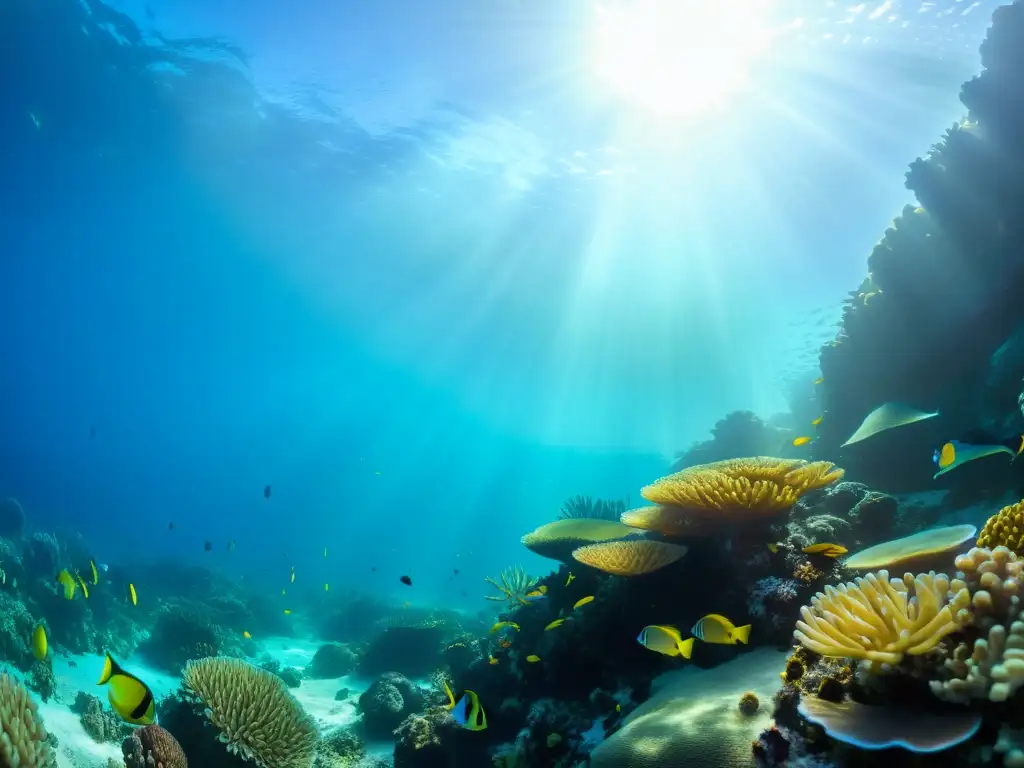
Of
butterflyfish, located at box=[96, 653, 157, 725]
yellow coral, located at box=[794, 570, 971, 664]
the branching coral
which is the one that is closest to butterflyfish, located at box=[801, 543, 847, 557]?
yellow coral, located at box=[794, 570, 971, 664]

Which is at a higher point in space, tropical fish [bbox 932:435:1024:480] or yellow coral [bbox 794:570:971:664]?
tropical fish [bbox 932:435:1024:480]

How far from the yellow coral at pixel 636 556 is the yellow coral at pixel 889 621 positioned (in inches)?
85.1

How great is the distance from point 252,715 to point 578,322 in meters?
42.3

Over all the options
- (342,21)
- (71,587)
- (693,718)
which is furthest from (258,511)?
(693,718)

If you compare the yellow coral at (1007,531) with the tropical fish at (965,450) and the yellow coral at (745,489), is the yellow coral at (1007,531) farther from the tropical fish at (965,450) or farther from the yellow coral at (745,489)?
the yellow coral at (745,489)

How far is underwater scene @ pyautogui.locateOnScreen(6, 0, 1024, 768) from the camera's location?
3846 millimetres

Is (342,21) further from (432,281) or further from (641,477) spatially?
(641,477)

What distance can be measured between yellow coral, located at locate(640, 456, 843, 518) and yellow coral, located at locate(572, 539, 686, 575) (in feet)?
1.52

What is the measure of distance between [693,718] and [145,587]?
27.1 meters

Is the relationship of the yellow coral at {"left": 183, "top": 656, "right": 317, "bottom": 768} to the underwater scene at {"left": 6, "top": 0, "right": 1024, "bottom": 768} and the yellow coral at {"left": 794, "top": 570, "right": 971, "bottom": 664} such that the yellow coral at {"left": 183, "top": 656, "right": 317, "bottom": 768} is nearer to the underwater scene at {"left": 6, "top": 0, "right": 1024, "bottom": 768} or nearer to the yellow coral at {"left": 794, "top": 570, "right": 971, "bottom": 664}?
the underwater scene at {"left": 6, "top": 0, "right": 1024, "bottom": 768}

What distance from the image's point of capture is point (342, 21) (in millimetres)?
20125

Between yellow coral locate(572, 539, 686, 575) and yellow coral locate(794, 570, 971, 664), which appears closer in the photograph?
yellow coral locate(794, 570, 971, 664)

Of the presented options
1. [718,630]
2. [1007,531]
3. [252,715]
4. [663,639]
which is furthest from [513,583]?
[1007,531]

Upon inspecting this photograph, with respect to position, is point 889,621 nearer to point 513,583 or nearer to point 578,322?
point 513,583
